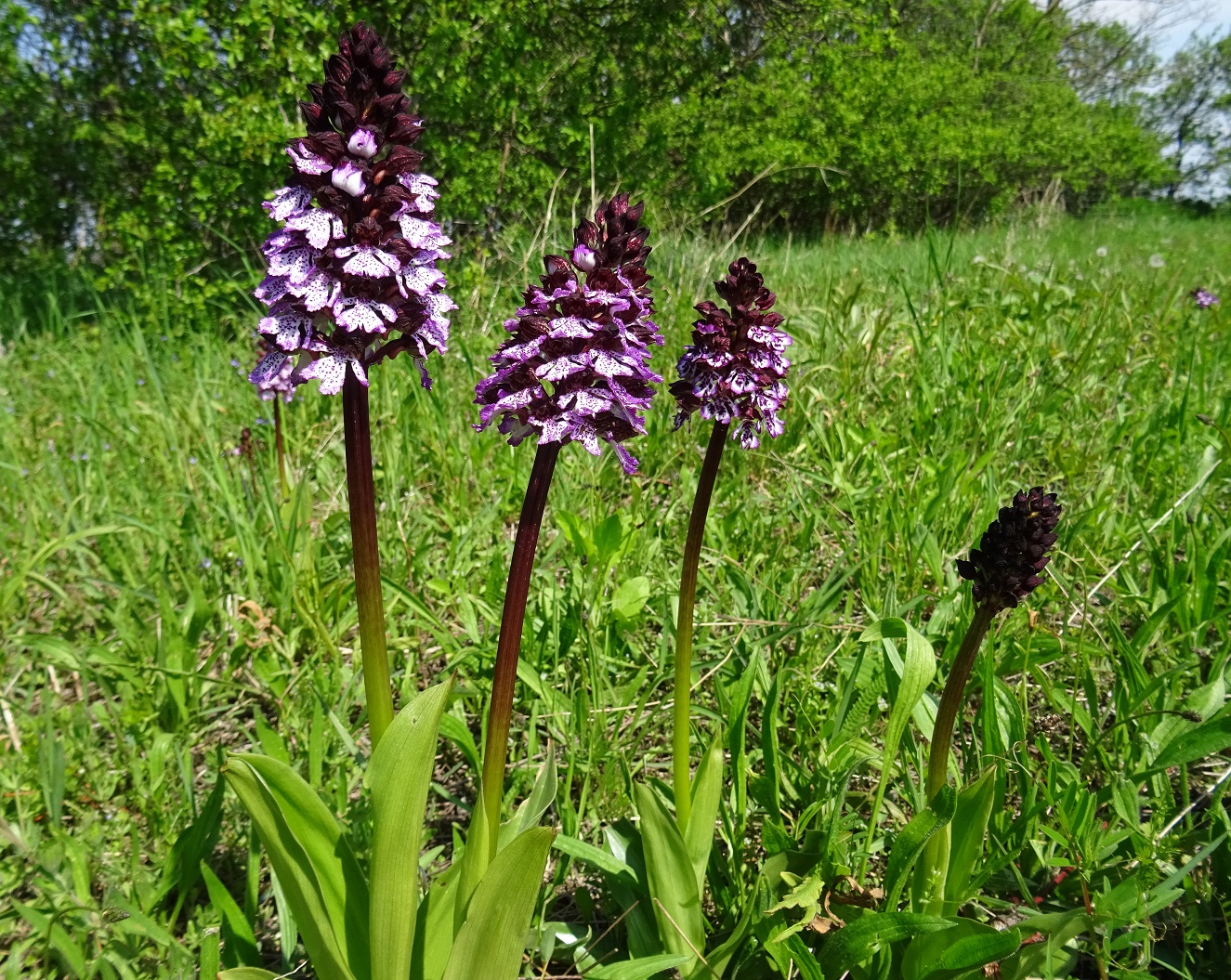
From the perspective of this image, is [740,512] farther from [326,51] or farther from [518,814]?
[326,51]

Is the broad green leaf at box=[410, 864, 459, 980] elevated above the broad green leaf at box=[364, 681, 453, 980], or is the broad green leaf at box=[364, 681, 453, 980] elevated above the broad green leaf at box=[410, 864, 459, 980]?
the broad green leaf at box=[364, 681, 453, 980]

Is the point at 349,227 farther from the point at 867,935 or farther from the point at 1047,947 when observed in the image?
the point at 1047,947

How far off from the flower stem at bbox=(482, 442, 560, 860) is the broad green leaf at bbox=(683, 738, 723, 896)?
41 centimetres

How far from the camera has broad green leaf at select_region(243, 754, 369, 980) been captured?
3.96ft

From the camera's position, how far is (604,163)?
9031mm

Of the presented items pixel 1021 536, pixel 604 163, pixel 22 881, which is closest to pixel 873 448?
pixel 1021 536

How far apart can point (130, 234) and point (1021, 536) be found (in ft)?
26.4

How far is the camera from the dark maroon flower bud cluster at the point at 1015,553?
141 cm

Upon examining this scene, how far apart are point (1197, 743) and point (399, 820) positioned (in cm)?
161

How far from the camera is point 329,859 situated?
1.28 metres

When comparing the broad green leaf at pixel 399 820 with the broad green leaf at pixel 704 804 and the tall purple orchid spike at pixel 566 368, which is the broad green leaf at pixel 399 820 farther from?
the broad green leaf at pixel 704 804

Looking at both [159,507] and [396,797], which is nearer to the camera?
[396,797]

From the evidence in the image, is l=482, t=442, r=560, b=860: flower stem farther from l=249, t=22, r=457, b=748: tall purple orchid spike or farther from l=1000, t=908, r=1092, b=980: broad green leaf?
l=1000, t=908, r=1092, b=980: broad green leaf

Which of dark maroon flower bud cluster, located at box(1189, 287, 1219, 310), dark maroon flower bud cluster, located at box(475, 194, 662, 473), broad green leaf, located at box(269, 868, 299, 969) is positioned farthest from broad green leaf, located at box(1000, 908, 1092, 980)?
dark maroon flower bud cluster, located at box(1189, 287, 1219, 310)
